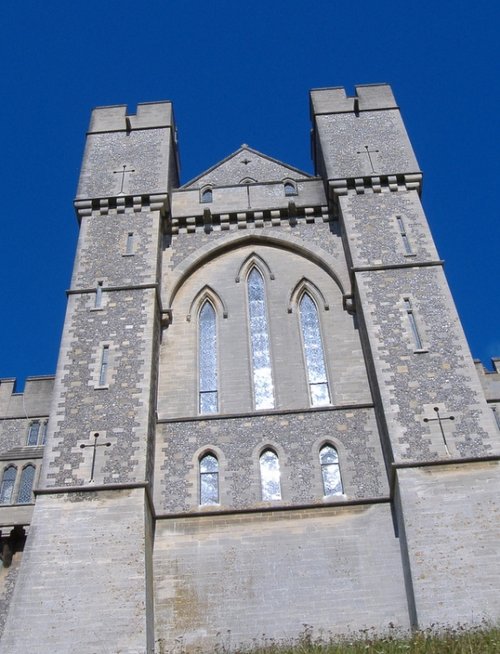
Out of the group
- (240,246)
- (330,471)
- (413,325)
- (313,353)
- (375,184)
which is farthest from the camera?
(240,246)

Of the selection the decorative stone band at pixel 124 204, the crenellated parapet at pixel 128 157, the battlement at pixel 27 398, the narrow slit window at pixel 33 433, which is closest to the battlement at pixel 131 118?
the crenellated parapet at pixel 128 157

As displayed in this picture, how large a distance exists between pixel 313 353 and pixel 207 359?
6.72ft

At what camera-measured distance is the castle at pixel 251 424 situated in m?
12.9

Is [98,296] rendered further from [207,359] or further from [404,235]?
[404,235]

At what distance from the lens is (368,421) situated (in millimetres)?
15609

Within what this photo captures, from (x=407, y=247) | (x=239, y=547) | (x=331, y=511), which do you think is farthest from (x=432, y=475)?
(x=407, y=247)

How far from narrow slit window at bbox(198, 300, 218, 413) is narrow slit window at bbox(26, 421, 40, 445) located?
4.63m

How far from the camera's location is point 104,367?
16.0m

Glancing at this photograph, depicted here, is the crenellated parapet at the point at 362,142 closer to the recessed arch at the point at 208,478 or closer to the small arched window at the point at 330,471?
the small arched window at the point at 330,471

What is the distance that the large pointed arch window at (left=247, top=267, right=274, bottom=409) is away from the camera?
1658 cm

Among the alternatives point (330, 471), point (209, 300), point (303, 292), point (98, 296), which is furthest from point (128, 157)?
point (330, 471)

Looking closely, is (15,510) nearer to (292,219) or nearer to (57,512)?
(57,512)

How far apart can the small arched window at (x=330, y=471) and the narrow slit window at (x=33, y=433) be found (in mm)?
7309

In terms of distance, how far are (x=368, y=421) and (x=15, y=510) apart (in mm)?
7279
